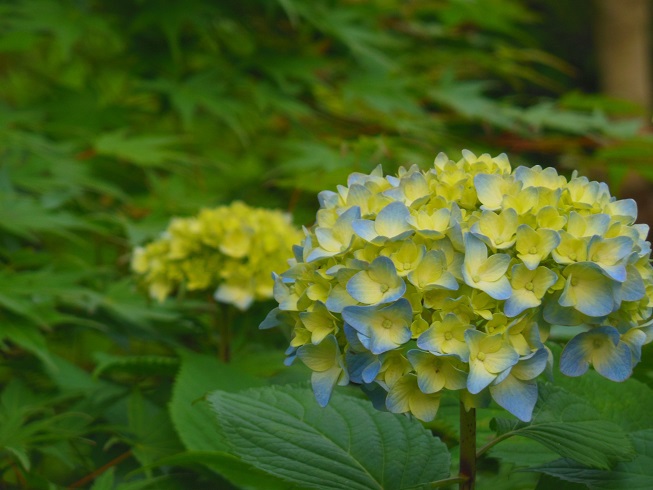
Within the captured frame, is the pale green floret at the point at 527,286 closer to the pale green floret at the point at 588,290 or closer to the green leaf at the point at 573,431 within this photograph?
the pale green floret at the point at 588,290

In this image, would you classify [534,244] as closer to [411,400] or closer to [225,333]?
[411,400]

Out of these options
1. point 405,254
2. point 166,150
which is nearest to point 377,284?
point 405,254

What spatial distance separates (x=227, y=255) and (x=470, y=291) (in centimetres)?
64

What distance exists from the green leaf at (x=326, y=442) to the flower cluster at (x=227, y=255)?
0.40 m

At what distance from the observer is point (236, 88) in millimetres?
1955

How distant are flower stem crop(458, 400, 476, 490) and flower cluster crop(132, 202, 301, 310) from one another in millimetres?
540

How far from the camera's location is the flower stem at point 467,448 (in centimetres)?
76

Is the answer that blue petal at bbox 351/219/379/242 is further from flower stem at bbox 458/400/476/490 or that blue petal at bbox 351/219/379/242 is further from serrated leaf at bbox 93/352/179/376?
serrated leaf at bbox 93/352/179/376

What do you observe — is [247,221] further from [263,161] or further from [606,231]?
[263,161]

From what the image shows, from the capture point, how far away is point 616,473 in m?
0.79

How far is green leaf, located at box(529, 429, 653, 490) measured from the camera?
30.8 inches

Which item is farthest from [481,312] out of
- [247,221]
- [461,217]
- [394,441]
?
[247,221]

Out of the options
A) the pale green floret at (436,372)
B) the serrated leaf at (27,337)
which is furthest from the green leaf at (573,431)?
the serrated leaf at (27,337)

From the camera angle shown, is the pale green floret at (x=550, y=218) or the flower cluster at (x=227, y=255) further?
the flower cluster at (x=227, y=255)
